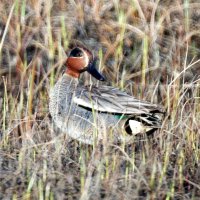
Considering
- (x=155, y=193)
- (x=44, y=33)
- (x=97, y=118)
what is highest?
(x=44, y=33)

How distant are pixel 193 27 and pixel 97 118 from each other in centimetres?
209

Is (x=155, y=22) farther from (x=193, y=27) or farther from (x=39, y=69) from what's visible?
(x=39, y=69)

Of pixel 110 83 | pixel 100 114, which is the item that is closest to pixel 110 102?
pixel 100 114

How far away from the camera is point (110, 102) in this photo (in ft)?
16.6

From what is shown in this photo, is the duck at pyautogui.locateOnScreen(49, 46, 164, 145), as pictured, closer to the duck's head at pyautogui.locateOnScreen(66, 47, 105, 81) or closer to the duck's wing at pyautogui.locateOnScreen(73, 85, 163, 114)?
the duck's wing at pyautogui.locateOnScreen(73, 85, 163, 114)

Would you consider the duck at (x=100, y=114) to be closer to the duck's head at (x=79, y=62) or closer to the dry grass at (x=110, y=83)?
the dry grass at (x=110, y=83)

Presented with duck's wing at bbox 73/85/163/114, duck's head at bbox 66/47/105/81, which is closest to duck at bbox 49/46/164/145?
duck's wing at bbox 73/85/163/114

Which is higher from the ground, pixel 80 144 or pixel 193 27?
pixel 193 27

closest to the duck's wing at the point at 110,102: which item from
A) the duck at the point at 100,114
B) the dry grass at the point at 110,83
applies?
the duck at the point at 100,114

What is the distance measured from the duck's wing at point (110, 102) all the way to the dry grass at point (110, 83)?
155mm

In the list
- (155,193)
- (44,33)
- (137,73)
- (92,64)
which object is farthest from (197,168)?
(44,33)

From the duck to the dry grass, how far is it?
0.21 feet

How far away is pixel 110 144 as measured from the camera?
174 inches

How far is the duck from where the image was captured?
4943mm
